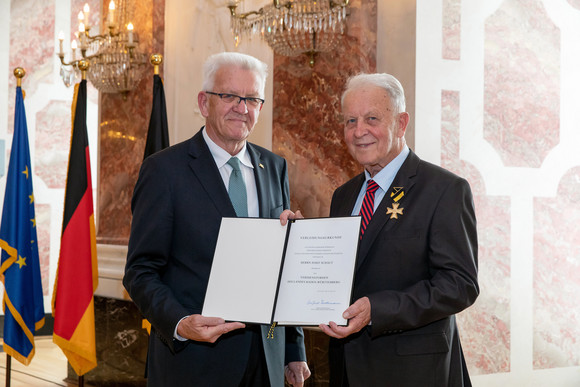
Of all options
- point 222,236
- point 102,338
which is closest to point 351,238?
point 222,236

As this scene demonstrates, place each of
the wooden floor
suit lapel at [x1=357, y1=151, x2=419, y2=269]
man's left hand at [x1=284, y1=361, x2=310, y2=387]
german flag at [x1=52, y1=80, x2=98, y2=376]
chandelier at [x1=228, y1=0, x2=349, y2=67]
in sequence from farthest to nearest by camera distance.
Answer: the wooden floor
german flag at [x1=52, y1=80, x2=98, y2=376]
chandelier at [x1=228, y1=0, x2=349, y2=67]
man's left hand at [x1=284, y1=361, x2=310, y2=387]
suit lapel at [x1=357, y1=151, x2=419, y2=269]

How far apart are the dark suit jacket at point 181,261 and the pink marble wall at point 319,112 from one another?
2058 mm

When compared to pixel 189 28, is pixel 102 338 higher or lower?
lower

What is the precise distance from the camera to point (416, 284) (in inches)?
95.2

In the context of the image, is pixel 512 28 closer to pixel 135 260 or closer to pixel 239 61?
pixel 239 61

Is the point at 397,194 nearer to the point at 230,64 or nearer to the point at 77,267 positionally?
the point at 230,64

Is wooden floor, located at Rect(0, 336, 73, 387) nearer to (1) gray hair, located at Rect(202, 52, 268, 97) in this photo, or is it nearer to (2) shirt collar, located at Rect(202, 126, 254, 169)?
(2) shirt collar, located at Rect(202, 126, 254, 169)

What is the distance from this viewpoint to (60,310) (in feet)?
17.1

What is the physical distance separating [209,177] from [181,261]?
1.16ft

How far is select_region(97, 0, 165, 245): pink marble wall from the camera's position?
6.39 metres

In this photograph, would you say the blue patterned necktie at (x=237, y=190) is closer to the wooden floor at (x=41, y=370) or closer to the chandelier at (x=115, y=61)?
the chandelier at (x=115, y=61)

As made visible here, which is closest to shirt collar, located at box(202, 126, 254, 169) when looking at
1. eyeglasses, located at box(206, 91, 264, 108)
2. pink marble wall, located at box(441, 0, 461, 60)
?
eyeglasses, located at box(206, 91, 264, 108)

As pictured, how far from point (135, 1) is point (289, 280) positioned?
16.1 feet

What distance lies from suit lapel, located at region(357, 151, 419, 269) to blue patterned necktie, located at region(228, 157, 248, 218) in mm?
532
